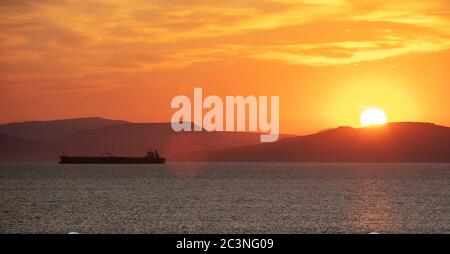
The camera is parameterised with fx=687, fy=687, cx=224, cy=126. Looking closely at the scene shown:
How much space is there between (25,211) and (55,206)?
8.69 m

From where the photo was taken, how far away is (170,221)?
257 ft

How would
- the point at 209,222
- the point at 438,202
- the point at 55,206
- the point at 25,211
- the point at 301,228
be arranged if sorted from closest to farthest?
the point at 301,228
the point at 209,222
the point at 25,211
the point at 55,206
the point at 438,202

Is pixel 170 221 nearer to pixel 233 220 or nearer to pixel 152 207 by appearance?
pixel 233 220

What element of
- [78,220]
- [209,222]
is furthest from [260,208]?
[78,220]
